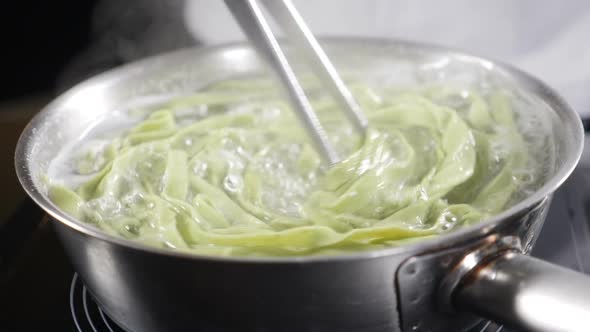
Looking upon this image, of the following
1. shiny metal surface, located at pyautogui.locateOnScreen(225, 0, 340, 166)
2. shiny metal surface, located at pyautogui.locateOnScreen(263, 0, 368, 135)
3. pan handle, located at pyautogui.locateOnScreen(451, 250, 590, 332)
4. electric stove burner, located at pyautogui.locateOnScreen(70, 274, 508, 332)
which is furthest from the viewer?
shiny metal surface, located at pyautogui.locateOnScreen(263, 0, 368, 135)

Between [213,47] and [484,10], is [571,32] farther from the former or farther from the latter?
[213,47]

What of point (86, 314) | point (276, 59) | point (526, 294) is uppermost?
point (276, 59)

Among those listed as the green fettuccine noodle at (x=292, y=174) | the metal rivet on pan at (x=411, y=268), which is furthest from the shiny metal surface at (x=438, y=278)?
the green fettuccine noodle at (x=292, y=174)

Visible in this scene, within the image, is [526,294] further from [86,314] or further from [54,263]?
[54,263]

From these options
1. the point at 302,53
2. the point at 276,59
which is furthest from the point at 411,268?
the point at 302,53

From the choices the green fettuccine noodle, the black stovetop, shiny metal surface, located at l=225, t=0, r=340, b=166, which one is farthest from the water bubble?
the black stovetop

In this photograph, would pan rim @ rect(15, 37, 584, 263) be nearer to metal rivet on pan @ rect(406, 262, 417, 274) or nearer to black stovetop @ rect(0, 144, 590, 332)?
metal rivet on pan @ rect(406, 262, 417, 274)

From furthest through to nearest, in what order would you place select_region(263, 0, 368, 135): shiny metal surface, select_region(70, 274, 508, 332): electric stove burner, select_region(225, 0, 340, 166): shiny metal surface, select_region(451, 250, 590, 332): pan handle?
select_region(263, 0, 368, 135): shiny metal surface, select_region(225, 0, 340, 166): shiny metal surface, select_region(70, 274, 508, 332): electric stove burner, select_region(451, 250, 590, 332): pan handle
